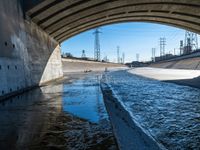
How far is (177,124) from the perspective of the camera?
23.8 feet

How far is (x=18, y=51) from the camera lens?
17.8 m

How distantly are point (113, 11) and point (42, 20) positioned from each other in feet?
31.8

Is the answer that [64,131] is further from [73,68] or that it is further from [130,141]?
[73,68]

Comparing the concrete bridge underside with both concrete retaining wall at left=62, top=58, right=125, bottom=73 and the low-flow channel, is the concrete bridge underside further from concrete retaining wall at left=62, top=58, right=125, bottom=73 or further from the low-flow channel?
concrete retaining wall at left=62, top=58, right=125, bottom=73

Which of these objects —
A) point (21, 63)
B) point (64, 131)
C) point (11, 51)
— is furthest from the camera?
point (21, 63)

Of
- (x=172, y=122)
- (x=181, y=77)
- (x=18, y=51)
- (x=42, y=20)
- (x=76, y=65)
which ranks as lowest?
(x=181, y=77)

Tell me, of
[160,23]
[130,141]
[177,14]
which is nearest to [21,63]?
[130,141]

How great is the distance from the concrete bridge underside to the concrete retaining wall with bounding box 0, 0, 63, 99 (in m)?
1.49

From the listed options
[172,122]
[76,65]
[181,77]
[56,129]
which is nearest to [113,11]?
[181,77]

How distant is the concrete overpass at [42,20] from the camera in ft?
51.1

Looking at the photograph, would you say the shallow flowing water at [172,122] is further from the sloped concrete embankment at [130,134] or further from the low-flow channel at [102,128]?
the sloped concrete embankment at [130,134]

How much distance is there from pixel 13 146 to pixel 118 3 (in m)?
24.1

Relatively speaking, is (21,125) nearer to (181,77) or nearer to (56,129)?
(56,129)

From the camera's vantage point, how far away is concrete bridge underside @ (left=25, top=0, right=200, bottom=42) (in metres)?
22.5
